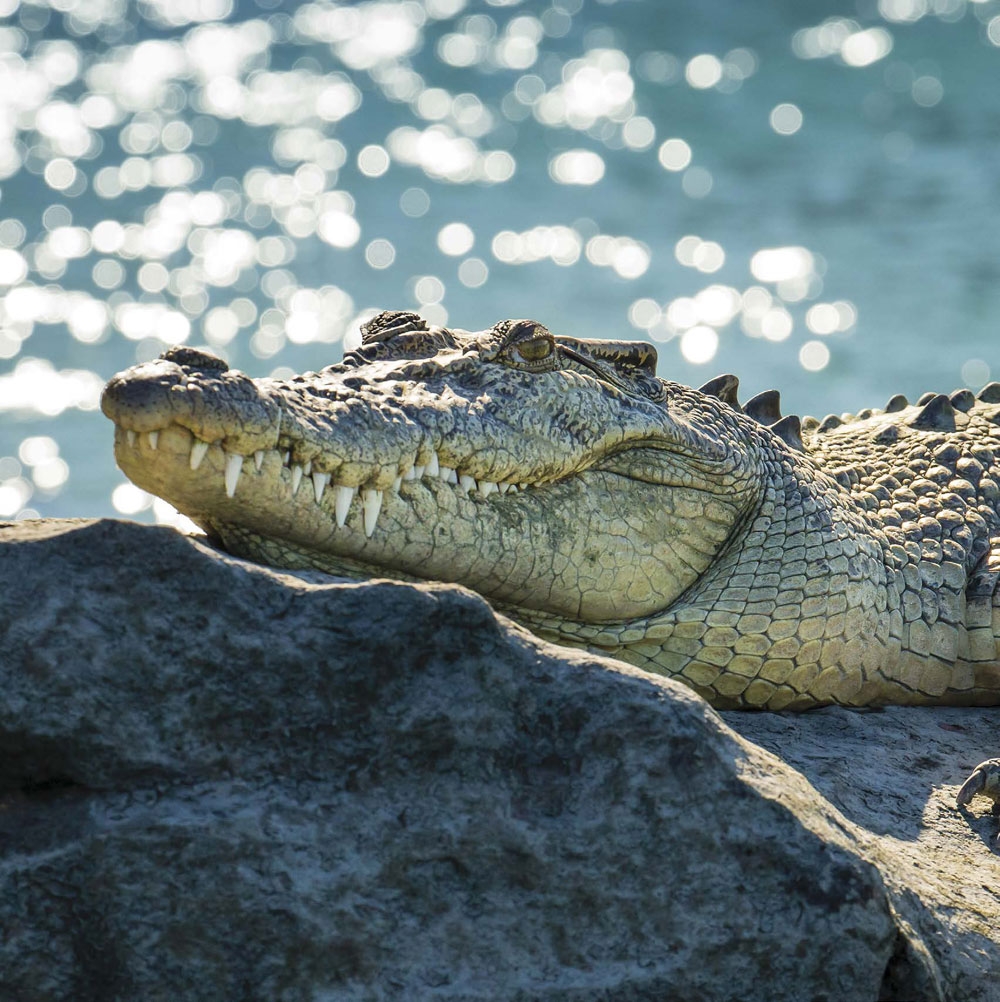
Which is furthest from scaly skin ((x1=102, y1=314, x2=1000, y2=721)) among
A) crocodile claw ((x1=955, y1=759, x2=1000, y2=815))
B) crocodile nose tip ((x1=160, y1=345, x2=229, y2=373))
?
crocodile claw ((x1=955, y1=759, x2=1000, y2=815))

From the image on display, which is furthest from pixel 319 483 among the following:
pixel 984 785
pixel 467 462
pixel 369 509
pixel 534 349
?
pixel 984 785

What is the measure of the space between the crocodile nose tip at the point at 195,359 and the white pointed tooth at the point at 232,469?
15 cm

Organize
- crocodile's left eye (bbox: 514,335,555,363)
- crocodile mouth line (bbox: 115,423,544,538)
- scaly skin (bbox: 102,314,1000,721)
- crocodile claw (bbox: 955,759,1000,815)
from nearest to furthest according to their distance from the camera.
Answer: crocodile mouth line (bbox: 115,423,544,538), scaly skin (bbox: 102,314,1000,721), crocodile claw (bbox: 955,759,1000,815), crocodile's left eye (bbox: 514,335,555,363)

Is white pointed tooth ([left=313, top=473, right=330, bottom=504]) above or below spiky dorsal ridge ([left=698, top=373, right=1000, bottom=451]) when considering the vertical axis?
below

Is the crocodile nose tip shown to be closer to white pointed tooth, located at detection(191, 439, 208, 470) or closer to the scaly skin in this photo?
the scaly skin

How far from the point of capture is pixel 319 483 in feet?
8.37

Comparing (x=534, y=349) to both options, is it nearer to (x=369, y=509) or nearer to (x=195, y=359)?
(x=369, y=509)

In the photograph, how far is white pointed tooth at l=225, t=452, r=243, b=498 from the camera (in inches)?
95.5

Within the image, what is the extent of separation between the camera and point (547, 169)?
549 inches

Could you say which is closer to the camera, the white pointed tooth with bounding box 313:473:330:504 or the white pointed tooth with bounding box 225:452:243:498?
the white pointed tooth with bounding box 225:452:243:498

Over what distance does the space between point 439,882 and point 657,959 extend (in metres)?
0.34

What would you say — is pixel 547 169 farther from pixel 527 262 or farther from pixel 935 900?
pixel 935 900

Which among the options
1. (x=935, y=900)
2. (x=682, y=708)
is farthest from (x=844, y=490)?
(x=682, y=708)

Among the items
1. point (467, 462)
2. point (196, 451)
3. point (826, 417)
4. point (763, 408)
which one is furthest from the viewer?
point (826, 417)
